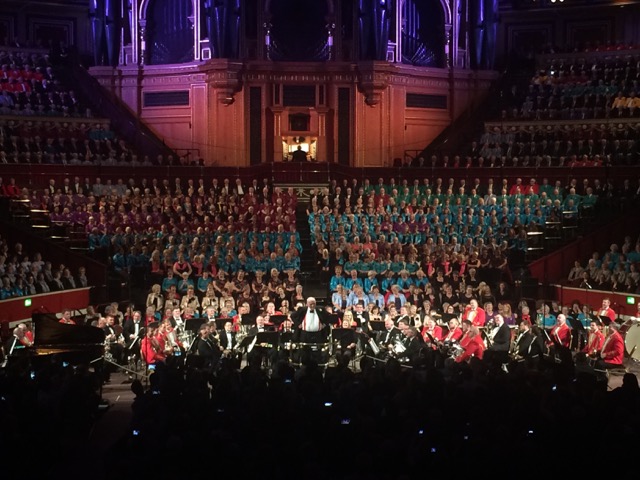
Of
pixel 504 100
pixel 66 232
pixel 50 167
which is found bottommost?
pixel 66 232

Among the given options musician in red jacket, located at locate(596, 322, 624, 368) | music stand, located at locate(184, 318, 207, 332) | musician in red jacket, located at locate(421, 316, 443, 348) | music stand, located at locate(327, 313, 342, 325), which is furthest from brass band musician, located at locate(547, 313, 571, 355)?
music stand, located at locate(184, 318, 207, 332)

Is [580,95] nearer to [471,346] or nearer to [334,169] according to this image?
[334,169]

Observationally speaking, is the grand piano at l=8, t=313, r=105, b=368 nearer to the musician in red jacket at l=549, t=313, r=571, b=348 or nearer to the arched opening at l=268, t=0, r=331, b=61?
the musician in red jacket at l=549, t=313, r=571, b=348

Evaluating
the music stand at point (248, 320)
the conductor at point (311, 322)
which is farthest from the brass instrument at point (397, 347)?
the music stand at point (248, 320)

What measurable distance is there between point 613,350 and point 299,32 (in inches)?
789

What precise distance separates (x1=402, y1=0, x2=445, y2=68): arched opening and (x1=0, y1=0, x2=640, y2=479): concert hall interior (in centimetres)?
9

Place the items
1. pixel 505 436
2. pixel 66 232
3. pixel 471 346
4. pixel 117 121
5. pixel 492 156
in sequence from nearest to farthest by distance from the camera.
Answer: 1. pixel 505 436
2. pixel 471 346
3. pixel 66 232
4. pixel 492 156
5. pixel 117 121

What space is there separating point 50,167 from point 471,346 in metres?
16.9

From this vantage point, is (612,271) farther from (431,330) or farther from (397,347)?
(397,347)

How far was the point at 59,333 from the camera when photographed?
18.3m

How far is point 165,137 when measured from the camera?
3669cm

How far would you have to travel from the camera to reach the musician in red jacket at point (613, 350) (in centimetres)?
1981

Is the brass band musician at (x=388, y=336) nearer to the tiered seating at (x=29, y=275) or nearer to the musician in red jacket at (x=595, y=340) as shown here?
the musician in red jacket at (x=595, y=340)

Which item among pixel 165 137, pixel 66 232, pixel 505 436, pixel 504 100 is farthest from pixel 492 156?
pixel 505 436
